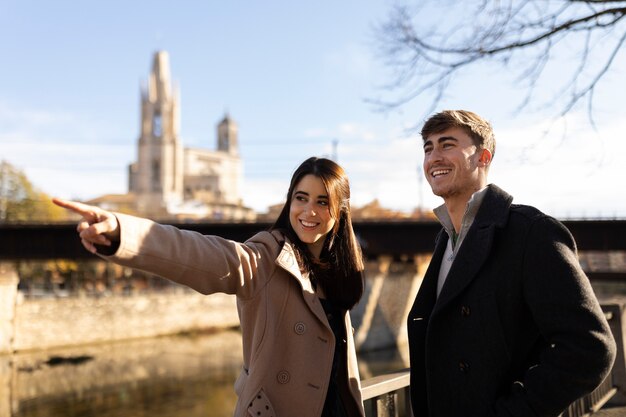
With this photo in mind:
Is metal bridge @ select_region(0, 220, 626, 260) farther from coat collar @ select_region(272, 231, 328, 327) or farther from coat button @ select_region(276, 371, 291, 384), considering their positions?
coat button @ select_region(276, 371, 291, 384)

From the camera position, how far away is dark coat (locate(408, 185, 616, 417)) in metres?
1.84

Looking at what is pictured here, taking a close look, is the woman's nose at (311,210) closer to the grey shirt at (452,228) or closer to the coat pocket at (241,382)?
the grey shirt at (452,228)

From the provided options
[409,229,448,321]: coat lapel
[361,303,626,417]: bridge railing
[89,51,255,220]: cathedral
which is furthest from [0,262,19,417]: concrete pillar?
[89,51,255,220]: cathedral

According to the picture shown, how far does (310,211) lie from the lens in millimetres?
2500

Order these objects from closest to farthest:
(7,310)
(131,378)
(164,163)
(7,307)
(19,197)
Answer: (131,378)
(7,310)
(7,307)
(19,197)
(164,163)

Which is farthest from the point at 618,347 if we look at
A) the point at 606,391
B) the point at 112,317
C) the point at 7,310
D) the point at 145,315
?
the point at 145,315

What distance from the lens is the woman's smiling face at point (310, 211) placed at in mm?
2512

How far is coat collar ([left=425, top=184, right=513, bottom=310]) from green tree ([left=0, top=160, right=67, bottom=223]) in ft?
127

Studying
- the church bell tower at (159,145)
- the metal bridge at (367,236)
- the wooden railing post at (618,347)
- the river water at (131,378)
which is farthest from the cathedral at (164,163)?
the wooden railing post at (618,347)

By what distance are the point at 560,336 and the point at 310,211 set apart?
108 cm

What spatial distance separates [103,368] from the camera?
79.9 feet

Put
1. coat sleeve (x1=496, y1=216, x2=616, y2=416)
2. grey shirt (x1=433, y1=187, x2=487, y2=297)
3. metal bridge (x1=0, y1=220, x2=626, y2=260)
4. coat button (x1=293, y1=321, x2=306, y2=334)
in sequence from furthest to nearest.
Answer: metal bridge (x1=0, y1=220, x2=626, y2=260) < coat button (x1=293, y1=321, x2=306, y2=334) < grey shirt (x1=433, y1=187, x2=487, y2=297) < coat sleeve (x1=496, y1=216, x2=616, y2=416)

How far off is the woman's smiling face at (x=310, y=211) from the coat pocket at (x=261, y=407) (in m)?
0.66

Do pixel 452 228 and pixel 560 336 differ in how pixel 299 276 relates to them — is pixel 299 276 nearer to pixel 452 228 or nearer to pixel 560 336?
pixel 452 228
